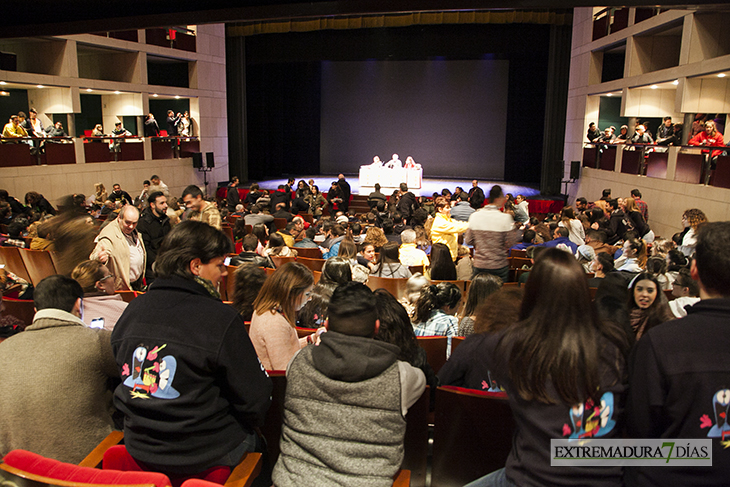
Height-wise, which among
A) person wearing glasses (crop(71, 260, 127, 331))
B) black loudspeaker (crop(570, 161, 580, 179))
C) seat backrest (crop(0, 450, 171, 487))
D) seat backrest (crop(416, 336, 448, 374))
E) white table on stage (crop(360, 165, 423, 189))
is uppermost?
black loudspeaker (crop(570, 161, 580, 179))

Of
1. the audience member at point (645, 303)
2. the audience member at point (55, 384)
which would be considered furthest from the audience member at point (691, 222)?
the audience member at point (55, 384)

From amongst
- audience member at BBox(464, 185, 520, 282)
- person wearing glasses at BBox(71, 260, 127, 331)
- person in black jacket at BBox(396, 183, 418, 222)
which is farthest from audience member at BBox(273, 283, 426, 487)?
person in black jacket at BBox(396, 183, 418, 222)

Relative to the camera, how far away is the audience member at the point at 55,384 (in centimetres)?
190

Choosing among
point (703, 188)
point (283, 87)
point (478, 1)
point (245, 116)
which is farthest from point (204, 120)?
point (478, 1)

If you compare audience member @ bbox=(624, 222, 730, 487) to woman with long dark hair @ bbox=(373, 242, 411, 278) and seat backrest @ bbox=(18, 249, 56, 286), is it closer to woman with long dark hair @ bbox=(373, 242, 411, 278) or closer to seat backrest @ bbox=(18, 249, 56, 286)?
woman with long dark hair @ bbox=(373, 242, 411, 278)

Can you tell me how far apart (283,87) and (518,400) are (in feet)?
64.6

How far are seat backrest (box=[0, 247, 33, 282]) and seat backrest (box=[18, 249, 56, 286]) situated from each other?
14 centimetres

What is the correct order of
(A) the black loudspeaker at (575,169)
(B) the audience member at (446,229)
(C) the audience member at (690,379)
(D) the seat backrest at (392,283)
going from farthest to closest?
(A) the black loudspeaker at (575,169)
(B) the audience member at (446,229)
(D) the seat backrest at (392,283)
(C) the audience member at (690,379)

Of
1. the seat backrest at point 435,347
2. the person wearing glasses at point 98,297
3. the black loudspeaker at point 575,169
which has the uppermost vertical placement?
the black loudspeaker at point 575,169

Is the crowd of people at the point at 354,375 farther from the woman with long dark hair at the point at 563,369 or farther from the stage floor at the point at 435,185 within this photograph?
the stage floor at the point at 435,185

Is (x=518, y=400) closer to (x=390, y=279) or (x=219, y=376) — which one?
(x=219, y=376)

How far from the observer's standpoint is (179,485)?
1.85m

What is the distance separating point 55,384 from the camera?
6.29 ft

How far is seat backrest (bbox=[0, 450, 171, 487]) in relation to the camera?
1.66 metres
